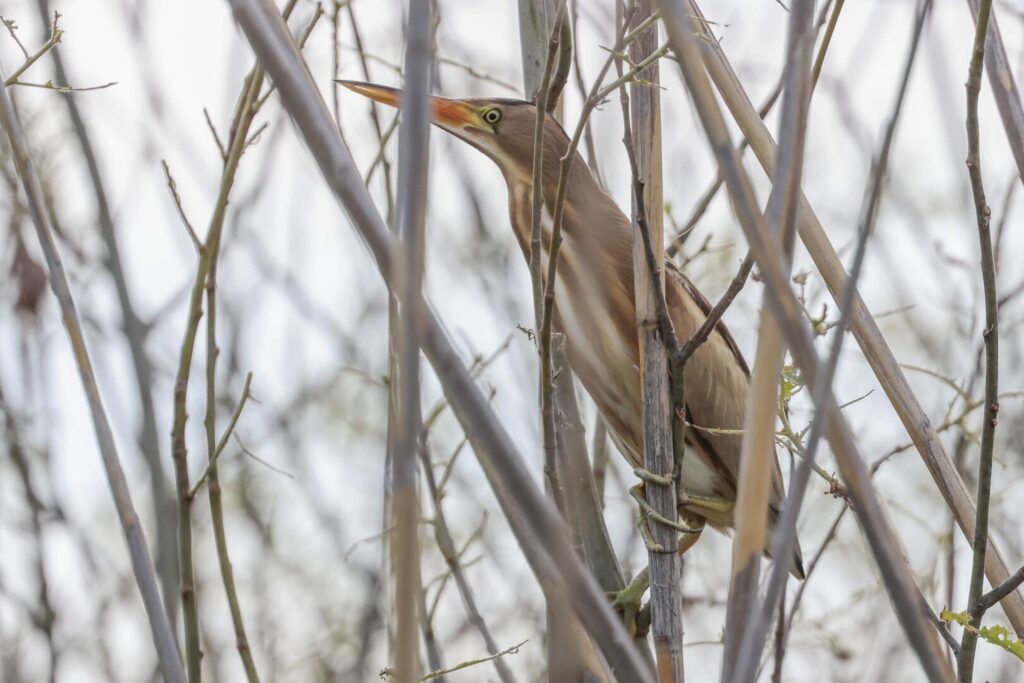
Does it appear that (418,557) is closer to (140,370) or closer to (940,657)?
(940,657)

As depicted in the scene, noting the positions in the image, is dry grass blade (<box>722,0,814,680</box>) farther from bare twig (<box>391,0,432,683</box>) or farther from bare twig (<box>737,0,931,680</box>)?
bare twig (<box>391,0,432,683</box>)

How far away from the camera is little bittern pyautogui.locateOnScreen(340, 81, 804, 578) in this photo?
1.92 metres

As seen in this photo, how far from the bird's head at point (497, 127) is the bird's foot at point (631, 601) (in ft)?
2.43

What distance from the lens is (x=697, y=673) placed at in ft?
9.12

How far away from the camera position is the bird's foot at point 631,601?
5.38 ft

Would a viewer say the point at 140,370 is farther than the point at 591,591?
Yes

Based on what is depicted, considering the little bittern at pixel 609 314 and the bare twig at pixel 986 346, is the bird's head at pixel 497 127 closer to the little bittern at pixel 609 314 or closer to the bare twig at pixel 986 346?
the little bittern at pixel 609 314

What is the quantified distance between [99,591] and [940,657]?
1632 mm

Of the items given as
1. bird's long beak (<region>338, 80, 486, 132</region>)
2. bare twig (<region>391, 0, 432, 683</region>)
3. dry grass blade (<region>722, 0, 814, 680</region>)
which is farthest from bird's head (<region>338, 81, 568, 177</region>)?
bare twig (<region>391, 0, 432, 683</region>)

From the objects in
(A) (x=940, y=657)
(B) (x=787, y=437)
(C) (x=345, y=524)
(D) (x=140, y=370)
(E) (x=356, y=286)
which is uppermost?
(E) (x=356, y=286)

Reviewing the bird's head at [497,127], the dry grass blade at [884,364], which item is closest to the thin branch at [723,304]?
the dry grass blade at [884,364]

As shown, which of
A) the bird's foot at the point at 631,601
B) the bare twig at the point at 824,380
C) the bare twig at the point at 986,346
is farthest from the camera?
the bird's foot at the point at 631,601

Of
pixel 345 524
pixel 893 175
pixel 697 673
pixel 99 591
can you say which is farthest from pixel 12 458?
pixel 893 175

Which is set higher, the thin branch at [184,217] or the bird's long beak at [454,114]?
the bird's long beak at [454,114]
